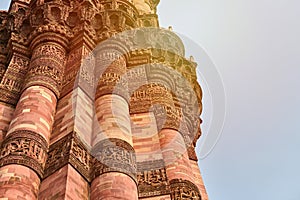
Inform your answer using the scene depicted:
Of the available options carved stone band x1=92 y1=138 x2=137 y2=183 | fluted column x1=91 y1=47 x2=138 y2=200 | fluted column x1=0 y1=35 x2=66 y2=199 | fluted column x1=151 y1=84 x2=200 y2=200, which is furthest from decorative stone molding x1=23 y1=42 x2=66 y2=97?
fluted column x1=151 y1=84 x2=200 y2=200

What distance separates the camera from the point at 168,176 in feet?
25.4

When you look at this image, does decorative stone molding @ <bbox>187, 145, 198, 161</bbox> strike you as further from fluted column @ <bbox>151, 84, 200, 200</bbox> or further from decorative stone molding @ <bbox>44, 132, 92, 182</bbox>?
decorative stone molding @ <bbox>44, 132, 92, 182</bbox>

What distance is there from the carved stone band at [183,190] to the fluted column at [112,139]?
1.05 meters

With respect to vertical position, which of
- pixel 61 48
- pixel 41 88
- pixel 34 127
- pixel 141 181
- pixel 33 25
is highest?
pixel 33 25

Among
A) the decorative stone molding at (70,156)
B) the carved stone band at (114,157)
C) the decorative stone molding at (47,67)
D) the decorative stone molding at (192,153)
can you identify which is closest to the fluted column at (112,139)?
the carved stone band at (114,157)

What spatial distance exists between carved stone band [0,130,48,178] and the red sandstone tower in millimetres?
15

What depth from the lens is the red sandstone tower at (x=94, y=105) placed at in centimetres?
611

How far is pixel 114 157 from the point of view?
6.51 metres

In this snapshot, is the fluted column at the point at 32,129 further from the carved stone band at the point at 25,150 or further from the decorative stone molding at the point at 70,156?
the decorative stone molding at the point at 70,156

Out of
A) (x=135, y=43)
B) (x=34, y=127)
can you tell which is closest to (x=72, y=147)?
(x=34, y=127)

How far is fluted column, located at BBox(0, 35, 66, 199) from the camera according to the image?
567 centimetres

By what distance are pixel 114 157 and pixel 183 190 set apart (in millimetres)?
1554

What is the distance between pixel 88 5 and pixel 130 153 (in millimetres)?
4576

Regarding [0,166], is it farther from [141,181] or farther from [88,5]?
[88,5]
